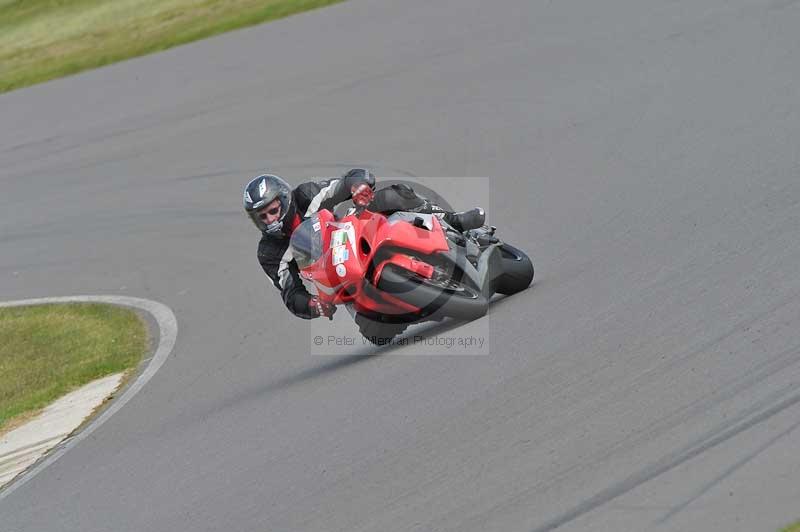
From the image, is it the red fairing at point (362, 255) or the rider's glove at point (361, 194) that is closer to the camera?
the red fairing at point (362, 255)

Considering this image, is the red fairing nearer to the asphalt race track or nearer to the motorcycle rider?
the motorcycle rider

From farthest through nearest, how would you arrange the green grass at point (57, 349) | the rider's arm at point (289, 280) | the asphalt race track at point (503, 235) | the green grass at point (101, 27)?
the green grass at point (101, 27) < the green grass at point (57, 349) < the rider's arm at point (289, 280) < the asphalt race track at point (503, 235)

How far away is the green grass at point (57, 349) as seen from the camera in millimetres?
11070

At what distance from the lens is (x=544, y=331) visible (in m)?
7.95

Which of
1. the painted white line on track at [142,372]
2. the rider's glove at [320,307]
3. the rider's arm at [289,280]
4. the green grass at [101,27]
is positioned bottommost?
the painted white line on track at [142,372]

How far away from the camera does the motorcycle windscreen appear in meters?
8.41

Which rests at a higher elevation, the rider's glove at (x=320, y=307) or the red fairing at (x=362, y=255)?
the red fairing at (x=362, y=255)

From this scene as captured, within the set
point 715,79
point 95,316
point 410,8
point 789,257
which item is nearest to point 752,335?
point 789,257

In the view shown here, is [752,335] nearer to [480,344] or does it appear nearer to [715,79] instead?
[480,344]

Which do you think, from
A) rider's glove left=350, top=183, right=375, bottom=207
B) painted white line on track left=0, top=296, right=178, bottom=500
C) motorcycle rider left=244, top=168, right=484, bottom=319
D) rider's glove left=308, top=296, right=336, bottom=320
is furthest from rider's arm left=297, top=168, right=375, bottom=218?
painted white line on track left=0, top=296, right=178, bottom=500

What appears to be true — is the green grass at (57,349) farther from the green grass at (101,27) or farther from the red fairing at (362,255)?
the green grass at (101,27)

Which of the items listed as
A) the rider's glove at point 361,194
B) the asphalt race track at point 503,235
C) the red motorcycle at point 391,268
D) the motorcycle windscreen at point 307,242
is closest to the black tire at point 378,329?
the red motorcycle at point 391,268

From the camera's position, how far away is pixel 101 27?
24.5 meters

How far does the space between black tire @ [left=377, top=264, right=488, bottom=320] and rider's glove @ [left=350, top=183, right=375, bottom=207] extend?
55 cm
